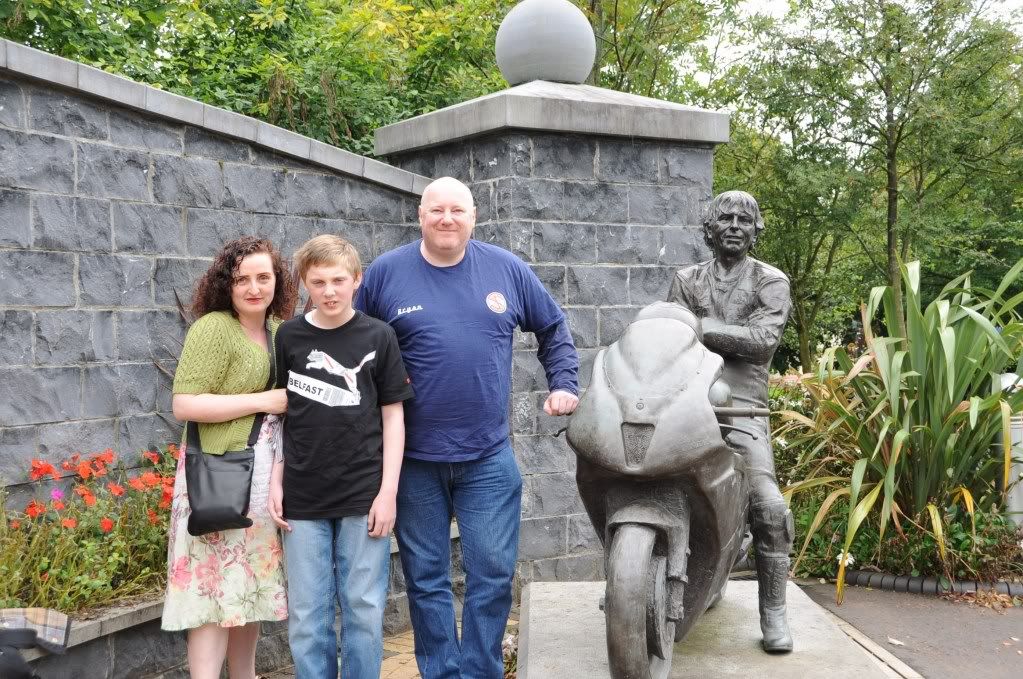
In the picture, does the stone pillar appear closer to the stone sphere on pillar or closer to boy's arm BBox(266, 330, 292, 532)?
the stone sphere on pillar

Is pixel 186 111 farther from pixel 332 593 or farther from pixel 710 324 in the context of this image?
pixel 710 324

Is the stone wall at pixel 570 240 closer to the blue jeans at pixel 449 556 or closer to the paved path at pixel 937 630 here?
the paved path at pixel 937 630

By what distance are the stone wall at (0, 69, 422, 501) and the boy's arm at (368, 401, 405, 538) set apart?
1.73 m

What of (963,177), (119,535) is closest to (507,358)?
(119,535)

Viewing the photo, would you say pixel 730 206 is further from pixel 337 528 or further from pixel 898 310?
pixel 898 310

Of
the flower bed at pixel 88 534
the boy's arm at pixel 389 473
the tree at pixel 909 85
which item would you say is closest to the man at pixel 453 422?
the boy's arm at pixel 389 473

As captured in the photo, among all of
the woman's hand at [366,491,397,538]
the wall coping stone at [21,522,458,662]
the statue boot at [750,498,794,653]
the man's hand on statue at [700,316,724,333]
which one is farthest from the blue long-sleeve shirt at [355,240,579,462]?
the wall coping stone at [21,522,458,662]

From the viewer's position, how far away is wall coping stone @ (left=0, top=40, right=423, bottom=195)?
395 cm

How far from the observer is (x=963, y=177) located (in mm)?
16266

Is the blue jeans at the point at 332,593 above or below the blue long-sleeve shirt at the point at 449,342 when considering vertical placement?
below

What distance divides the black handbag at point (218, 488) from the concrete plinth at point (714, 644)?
1.12 metres

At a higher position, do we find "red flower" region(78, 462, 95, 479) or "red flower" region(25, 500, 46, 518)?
"red flower" region(78, 462, 95, 479)

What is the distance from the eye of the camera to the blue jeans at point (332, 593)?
3064mm

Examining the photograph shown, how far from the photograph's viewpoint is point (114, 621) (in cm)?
358
